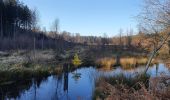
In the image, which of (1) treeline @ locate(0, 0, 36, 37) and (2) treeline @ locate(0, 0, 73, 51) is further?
(1) treeline @ locate(0, 0, 36, 37)

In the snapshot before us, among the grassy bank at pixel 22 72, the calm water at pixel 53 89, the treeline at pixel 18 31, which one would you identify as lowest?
the calm water at pixel 53 89

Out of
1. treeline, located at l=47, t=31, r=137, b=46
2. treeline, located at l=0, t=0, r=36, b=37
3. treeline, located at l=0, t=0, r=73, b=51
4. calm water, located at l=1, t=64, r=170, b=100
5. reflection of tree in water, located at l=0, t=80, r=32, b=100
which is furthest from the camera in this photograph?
treeline, located at l=47, t=31, r=137, b=46

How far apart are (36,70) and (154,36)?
972 centimetres

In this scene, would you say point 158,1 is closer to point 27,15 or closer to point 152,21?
point 152,21

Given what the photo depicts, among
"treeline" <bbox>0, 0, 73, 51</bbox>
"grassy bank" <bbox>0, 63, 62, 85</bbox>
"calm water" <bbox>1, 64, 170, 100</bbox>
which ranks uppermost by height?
"treeline" <bbox>0, 0, 73, 51</bbox>

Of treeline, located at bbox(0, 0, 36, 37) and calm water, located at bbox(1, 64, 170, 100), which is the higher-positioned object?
treeline, located at bbox(0, 0, 36, 37)

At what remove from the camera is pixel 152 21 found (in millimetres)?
9594

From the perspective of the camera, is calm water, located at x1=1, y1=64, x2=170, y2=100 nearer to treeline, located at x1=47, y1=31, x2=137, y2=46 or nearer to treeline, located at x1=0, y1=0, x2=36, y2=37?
treeline, located at x1=0, y1=0, x2=36, y2=37

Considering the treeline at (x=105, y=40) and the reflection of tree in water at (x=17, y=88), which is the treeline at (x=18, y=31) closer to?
the treeline at (x=105, y=40)

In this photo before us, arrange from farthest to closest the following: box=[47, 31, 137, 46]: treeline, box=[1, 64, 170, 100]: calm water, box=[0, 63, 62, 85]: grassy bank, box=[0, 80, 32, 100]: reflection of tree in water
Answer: box=[47, 31, 137, 46]: treeline < box=[0, 63, 62, 85]: grassy bank < box=[0, 80, 32, 100]: reflection of tree in water < box=[1, 64, 170, 100]: calm water

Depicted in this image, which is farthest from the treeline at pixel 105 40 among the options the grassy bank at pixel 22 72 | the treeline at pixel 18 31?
the grassy bank at pixel 22 72

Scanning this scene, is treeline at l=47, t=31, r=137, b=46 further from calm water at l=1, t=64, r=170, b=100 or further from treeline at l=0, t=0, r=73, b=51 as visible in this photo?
calm water at l=1, t=64, r=170, b=100

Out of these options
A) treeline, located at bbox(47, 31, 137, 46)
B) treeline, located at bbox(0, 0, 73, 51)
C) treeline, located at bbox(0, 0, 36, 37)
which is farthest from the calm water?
treeline, located at bbox(47, 31, 137, 46)

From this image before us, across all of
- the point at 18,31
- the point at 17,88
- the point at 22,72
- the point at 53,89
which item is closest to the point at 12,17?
the point at 18,31
